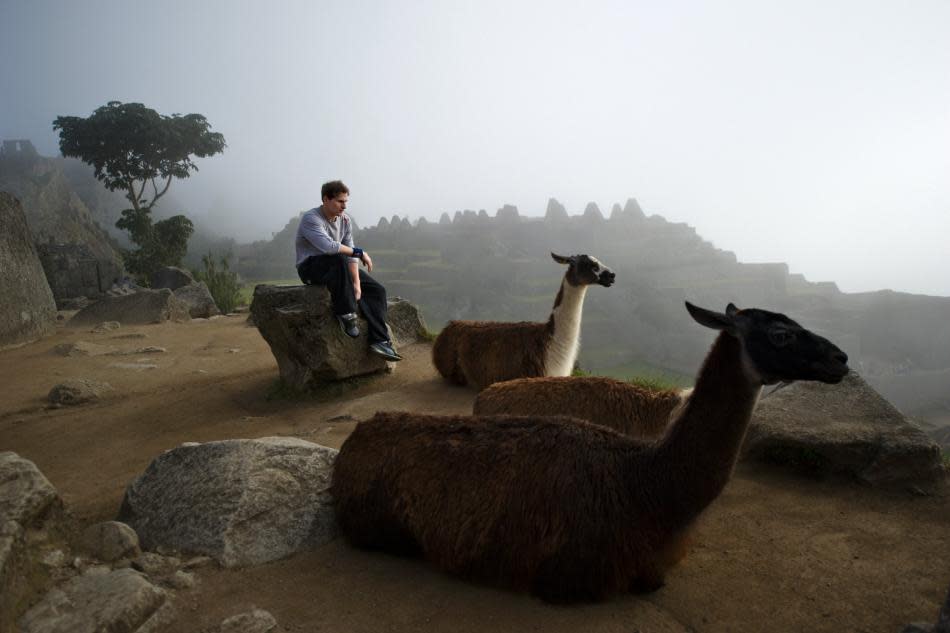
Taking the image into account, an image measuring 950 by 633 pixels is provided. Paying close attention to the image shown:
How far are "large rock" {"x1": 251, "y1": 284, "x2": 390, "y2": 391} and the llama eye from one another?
6375 millimetres

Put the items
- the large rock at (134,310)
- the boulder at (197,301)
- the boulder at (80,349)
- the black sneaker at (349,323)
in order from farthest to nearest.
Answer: the boulder at (197,301) → the large rock at (134,310) → the boulder at (80,349) → the black sneaker at (349,323)

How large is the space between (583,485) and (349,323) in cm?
549

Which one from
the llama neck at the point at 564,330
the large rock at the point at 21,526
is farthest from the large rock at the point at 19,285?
the llama neck at the point at 564,330

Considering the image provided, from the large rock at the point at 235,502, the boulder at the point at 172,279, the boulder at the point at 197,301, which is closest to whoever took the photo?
the large rock at the point at 235,502

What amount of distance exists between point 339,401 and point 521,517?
214 inches

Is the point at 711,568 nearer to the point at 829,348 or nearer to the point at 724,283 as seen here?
the point at 829,348

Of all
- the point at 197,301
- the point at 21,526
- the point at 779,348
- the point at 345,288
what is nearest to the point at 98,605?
the point at 21,526

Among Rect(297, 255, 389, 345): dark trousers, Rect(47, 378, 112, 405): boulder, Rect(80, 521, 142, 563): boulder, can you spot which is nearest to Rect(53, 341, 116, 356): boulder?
Rect(47, 378, 112, 405): boulder

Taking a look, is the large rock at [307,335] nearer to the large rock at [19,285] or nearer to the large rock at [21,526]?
the large rock at [21,526]

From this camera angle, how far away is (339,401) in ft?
26.2

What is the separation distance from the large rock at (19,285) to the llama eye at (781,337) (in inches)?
575

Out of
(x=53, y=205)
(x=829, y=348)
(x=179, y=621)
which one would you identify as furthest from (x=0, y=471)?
(x=53, y=205)

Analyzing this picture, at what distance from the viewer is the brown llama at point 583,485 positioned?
2842 millimetres

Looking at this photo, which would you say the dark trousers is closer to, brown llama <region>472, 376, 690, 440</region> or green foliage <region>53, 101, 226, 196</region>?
brown llama <region>472, 376, 690, 440</region>
